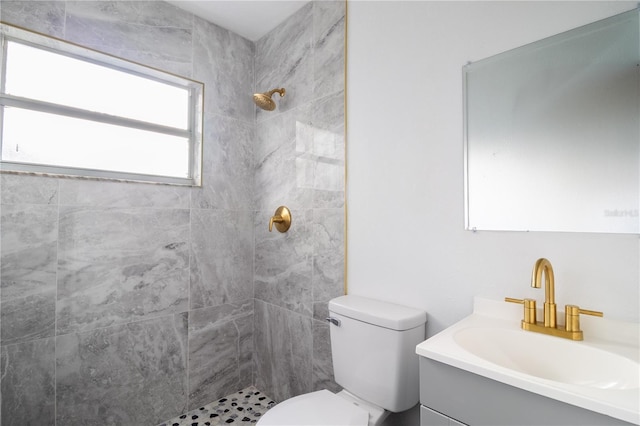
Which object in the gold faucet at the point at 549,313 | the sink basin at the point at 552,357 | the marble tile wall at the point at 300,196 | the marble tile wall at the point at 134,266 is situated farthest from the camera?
the marble tile wall at the point at 300,196

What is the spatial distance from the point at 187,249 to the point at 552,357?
1.79m

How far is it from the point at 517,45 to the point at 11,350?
2.40 meters

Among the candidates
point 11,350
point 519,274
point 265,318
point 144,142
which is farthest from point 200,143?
point 519,274

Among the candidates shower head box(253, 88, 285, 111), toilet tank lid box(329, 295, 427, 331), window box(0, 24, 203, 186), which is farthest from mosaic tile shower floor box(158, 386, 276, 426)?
shower head box(253, 88, 285, 111)

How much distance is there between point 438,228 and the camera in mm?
1280

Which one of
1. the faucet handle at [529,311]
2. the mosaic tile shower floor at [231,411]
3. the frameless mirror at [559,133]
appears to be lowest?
the mosaic tile shower floor at [231,411]

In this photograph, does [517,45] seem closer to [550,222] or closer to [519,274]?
[550,222]

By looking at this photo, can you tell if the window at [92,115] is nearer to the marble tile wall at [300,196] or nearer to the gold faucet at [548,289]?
the marble tile wall at [300,196]

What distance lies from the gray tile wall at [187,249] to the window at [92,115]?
0.31 ft

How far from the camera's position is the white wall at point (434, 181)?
962 millimetres

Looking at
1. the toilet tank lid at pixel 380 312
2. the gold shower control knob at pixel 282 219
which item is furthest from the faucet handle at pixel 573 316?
the gold shower control knob at pixel 282 219

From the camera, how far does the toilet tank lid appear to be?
→ 1.21m

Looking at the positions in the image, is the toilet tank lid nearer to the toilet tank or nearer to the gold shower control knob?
the toilet tank

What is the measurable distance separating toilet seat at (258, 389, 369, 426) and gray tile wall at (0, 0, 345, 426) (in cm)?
42
